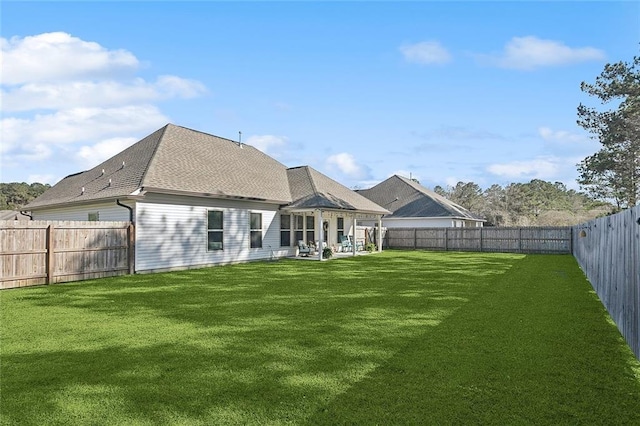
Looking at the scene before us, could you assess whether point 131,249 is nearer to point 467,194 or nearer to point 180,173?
point 180,173

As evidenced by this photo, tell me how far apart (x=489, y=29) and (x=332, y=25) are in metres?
5.23

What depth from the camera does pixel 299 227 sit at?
19.8 m

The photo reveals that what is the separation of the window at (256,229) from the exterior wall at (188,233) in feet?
0.60

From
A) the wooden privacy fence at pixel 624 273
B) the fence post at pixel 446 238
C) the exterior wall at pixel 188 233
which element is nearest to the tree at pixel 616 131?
the fence post at pixel 446 238

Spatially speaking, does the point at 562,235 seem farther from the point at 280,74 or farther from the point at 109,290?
the point at 109,290

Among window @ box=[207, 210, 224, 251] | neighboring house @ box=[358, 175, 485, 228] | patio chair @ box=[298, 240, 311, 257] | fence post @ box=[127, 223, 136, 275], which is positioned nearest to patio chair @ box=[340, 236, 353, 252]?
patio chair @ box=[298, 240, 311, 257]

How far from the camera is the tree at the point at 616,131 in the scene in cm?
2223

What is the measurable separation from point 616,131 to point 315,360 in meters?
26.7

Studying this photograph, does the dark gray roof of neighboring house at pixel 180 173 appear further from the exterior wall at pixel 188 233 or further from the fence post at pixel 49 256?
the fence post at pixel 49 256

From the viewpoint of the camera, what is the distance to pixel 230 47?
572 inches

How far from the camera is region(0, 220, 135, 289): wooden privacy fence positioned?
1001 cm

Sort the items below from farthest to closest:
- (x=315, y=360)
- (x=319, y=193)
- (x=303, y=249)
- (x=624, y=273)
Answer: (x=319, y=193), (x=303, y=249), (x=624, y=273), (x=315, y=360)

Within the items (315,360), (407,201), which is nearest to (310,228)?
(407,201)

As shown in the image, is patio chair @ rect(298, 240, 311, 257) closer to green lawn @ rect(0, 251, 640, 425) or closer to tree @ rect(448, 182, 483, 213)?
green lawn @ rect(0, 251, 640, 425)
